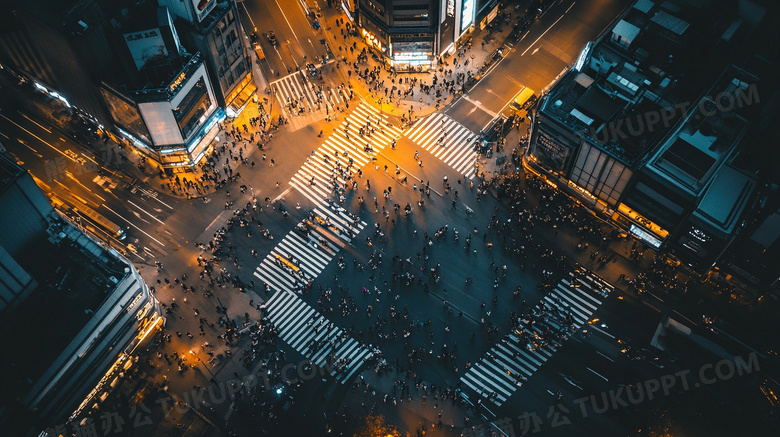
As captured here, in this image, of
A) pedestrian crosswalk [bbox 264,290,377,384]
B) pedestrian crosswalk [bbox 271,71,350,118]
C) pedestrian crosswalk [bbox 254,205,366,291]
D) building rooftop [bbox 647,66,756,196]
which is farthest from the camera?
pedestrian crosswalk [bbox 271,71,350,118]

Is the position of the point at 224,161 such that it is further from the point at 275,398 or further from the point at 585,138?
the point at 585,138

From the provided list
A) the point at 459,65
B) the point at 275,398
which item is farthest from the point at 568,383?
the point at 459,65

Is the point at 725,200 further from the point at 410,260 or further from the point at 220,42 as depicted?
the point at 220,42

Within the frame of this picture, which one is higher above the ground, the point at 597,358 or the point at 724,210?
the point at 724,210

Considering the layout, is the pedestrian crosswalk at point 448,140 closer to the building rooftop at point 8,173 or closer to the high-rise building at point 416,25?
the high-rise building at point 416,25

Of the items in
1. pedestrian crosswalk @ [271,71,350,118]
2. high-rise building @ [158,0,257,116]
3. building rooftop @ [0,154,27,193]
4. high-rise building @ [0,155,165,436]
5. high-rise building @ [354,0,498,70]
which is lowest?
high-rise building @ [0,155,165,436]

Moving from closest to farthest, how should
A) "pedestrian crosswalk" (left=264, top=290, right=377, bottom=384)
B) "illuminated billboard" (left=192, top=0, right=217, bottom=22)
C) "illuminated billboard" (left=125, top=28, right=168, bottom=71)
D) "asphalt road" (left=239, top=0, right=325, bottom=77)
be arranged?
1. "pedestrian crosswalk" (left=264, top=290, right=377, bottom=384)
2. "illuminated billboard" (left=125, top=28, right=168, bottom=71)
3. "illuminated billboard" (left=192, top=0, right=217, bottom=22)
4. "asphalt road" (left=239, top=0, right=325, bottom=77)

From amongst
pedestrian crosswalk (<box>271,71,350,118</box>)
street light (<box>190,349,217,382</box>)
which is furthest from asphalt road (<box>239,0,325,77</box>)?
street light (<box>190,349,217,382</box>)

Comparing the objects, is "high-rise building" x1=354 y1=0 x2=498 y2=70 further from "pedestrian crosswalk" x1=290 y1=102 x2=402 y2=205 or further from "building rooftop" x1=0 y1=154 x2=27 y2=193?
A: "building rooftop" x1=0 y1=154 x2=27 y2=193
